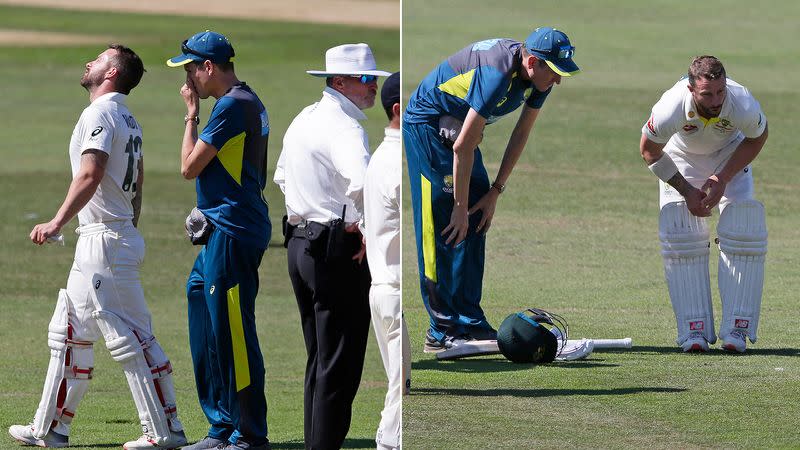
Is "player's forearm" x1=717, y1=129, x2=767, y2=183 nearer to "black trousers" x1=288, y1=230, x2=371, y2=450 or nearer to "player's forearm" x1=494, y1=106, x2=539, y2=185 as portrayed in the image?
"player's forearm" x1=494, y1=106, x2=539, y2=185

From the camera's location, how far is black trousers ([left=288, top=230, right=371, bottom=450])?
5555mm

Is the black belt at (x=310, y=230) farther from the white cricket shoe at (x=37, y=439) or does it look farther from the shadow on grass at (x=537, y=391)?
the white cricket shoe at (x=37, y=439)

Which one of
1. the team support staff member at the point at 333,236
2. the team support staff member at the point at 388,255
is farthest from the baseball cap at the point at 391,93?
the team support staff member at the point at 333,236

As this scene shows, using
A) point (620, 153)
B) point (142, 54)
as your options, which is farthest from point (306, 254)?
point (142, 54)

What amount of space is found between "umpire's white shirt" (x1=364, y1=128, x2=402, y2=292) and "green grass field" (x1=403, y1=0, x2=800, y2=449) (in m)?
0.49

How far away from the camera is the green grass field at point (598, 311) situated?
17.2 ft

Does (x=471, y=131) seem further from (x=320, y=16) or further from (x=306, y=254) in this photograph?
(x=320, y=16)

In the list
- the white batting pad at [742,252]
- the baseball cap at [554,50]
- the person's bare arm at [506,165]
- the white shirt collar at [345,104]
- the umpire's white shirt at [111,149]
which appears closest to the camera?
the white shirt collar at [345,104]

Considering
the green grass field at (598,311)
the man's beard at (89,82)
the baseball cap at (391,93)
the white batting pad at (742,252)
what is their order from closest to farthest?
the baseball cap at (391,93)
the green grass field at (598,311)
the man's beard at (89,82)
the white batting pad at (742,252)

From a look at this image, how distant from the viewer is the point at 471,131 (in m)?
5.97

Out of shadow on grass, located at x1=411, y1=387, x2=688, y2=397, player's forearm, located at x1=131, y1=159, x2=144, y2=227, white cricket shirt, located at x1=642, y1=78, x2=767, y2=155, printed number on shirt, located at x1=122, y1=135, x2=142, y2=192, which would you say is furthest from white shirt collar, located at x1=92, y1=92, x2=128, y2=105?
white cricket shirt, located at x1=642, y1=78, x2=767, y2=155

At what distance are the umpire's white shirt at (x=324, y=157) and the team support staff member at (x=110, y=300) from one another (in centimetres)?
79

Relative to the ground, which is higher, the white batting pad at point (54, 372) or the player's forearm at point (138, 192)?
the player's forearm at point (138, 192)

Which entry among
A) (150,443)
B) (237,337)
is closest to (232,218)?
(237,337)
